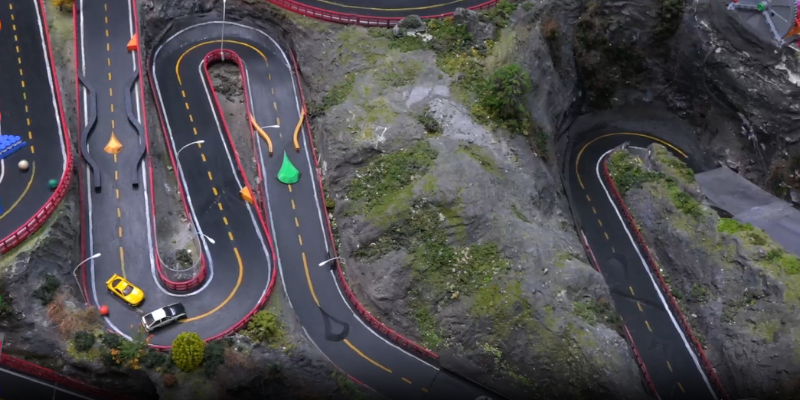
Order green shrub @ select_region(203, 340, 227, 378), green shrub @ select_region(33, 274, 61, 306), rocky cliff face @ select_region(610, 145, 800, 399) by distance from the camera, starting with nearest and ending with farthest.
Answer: green shrub @ select_region(203, 340, 227, 378) < green shrub @ select_region(33, 274, 61, 306) < rocky cliff face @ select_region(610, 145, 800, 399)

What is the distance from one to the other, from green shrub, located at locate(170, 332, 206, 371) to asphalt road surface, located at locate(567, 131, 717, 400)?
37.6 metres

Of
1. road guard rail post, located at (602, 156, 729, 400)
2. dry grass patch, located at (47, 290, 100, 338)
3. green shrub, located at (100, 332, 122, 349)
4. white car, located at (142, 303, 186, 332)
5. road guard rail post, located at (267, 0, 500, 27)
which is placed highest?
road guard rail post, located at (267, 0, 500, 27)

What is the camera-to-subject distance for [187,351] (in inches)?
1922

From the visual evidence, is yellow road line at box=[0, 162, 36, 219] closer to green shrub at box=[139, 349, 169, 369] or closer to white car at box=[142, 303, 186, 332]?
white car at box=[142, 303, 186, 332]

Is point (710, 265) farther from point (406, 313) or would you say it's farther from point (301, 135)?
point (301, 135)

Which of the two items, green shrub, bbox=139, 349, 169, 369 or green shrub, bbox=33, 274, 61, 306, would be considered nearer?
green shrub, bbox=139, 349, 169, 369

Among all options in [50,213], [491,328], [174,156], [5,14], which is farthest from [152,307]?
[5,14]

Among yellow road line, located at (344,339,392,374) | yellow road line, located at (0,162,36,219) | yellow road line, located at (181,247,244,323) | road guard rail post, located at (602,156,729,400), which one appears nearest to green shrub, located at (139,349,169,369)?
yellow road line, located at (181,247,244,323)

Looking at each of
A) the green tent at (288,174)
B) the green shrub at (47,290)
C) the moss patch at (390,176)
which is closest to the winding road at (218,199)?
the green tent at (288,174)

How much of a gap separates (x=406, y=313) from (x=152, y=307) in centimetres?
1984

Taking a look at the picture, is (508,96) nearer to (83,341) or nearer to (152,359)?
(152,359)

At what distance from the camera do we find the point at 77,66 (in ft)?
212

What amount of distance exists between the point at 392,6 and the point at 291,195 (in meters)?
24.1

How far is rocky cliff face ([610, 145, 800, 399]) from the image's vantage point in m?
56.8
